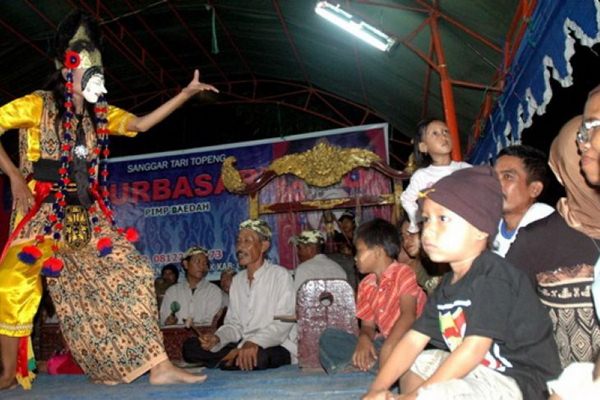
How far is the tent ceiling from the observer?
6230mm

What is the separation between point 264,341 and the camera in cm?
396

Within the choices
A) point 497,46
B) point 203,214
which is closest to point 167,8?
point 203,214

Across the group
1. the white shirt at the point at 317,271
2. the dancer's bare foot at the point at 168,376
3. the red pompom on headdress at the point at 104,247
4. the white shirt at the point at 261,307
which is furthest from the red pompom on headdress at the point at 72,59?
the white shirt at the point at 317,271

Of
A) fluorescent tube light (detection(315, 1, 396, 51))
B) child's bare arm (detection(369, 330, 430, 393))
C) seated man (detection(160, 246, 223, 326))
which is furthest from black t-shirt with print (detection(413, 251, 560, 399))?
fluorescent tube light (detection(315, 1, 396, 51))

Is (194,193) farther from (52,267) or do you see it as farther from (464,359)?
(464,359)

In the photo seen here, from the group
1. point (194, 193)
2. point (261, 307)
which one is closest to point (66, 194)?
point (261, 307)

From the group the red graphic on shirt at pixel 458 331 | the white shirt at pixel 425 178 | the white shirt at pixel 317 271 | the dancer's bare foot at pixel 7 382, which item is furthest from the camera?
the white shirt at pixel 317 271

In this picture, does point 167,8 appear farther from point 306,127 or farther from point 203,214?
point 306,127

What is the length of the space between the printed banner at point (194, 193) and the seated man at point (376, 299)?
478cm

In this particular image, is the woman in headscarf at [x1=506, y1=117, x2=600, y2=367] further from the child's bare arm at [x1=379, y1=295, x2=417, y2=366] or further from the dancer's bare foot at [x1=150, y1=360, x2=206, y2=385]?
the dancer's bare foot at [x1=150, y1=360, x2=206, y2=385]

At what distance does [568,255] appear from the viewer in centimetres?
216

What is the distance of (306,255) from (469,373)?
3.76 meters

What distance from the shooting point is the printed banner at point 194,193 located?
28.6ft

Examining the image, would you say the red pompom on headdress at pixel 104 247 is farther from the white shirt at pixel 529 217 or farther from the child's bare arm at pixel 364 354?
the white shirt at pixel 529 217
